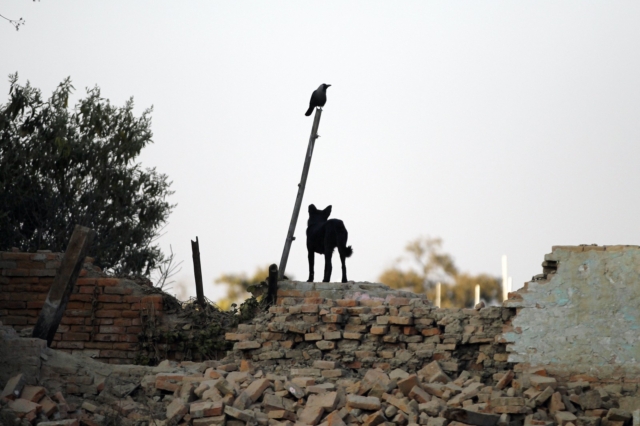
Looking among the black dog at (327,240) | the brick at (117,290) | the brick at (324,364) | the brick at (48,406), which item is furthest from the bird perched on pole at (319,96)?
the brick at (48,406)

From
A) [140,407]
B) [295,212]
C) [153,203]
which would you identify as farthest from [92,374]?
[153,203]

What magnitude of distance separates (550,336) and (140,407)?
433 cm

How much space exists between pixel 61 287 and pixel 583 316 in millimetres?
5775

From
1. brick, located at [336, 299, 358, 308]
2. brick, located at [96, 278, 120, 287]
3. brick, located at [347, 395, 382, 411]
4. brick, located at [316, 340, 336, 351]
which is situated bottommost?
brick, located at [347, 395, 382, 411]

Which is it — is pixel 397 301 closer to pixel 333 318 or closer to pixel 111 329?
pixel 333 318

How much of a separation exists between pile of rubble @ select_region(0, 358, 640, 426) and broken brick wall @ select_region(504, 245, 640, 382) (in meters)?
0.22

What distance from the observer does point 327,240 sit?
12.4m

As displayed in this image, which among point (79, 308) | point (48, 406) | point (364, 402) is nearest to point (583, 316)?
point (364, 402)

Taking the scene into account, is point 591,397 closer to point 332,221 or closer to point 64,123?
point 332,221

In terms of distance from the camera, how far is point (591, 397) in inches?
350

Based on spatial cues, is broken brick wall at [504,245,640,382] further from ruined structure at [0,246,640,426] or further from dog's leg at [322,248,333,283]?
dog's leg at [322,248,333,283]

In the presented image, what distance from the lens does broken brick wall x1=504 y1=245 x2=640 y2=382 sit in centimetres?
933

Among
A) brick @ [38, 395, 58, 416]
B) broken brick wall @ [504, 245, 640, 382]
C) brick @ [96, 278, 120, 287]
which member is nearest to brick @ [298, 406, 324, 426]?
broken brick wall @ [504, 245, 640, 382]

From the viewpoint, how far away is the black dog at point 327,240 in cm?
1237
